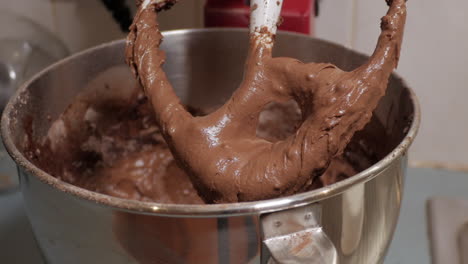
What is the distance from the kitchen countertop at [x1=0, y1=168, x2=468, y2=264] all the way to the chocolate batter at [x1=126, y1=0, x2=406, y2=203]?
0.33 meters

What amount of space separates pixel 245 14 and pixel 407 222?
1.29ft

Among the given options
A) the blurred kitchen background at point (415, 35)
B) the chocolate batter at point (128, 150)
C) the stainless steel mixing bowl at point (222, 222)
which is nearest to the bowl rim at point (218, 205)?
the stainless steel mixing bowl at point (222, 222)

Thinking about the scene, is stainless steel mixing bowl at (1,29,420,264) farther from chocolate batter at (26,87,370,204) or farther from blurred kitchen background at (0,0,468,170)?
blurred kitchen background at (0,0,468,170)

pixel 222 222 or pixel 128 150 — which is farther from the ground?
pixel 222 222

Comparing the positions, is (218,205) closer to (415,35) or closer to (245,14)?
(245,14)

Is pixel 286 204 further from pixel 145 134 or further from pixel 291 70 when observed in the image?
pixel 145 134

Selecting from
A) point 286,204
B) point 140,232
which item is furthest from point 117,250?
point 286,204

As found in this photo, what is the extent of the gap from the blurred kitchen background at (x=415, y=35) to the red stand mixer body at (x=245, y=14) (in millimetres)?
104

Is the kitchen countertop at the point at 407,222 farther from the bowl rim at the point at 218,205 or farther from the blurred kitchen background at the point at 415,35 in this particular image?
the bowl rim at the point at 218,205

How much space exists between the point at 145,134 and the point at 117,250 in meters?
0.38

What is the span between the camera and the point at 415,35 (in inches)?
31.6

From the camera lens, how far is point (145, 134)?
2.57 feet

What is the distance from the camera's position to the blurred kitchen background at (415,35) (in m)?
0.79

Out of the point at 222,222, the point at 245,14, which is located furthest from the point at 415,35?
the point at 222,222
